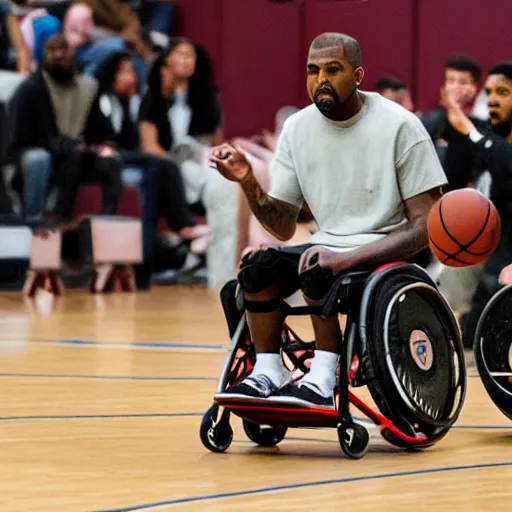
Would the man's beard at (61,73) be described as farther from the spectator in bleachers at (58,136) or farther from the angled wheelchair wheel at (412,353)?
the angled wheelchair wheel at (412,353)

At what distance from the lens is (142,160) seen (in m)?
11.4

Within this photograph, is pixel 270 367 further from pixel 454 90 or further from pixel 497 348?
pixel 454 90

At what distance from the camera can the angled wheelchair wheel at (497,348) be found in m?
4.32

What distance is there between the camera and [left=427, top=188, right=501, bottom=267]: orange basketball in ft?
13.3

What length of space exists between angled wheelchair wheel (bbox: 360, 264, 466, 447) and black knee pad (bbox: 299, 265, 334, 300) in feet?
0.38

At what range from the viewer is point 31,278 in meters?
10.6

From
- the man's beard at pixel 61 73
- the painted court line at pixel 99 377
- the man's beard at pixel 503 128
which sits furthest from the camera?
the man's beard at pixel 61 73

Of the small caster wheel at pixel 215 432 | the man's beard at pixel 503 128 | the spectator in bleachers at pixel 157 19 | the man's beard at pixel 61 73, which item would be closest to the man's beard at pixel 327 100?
the small caster wheel at pixel 215 432

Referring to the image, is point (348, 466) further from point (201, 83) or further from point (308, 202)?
point (201, 83)

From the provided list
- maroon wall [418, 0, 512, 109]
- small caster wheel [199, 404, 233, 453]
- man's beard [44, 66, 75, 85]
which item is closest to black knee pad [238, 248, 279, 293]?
small caster wheel [199, 404, 233, 453]

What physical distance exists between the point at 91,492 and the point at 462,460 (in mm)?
1046

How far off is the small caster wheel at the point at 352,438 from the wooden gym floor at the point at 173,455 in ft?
0.11

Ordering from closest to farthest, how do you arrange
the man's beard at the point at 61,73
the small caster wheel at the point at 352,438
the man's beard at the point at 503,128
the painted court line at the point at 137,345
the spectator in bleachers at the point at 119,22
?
the small caster wheel at the point at 352,438 < the man's beard at the point at 503,128 < the painted court line at the point at 137,345 < the man's beard at the point at 61,73 < the spectator in bleachers at the point at 119,22

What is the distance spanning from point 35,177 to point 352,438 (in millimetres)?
7134
